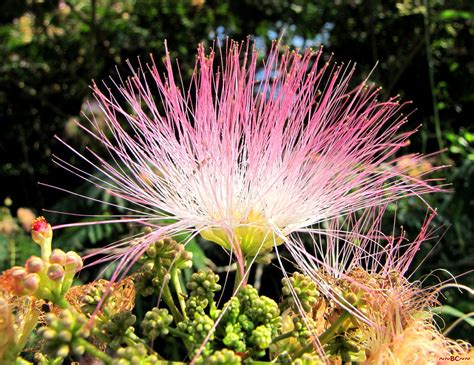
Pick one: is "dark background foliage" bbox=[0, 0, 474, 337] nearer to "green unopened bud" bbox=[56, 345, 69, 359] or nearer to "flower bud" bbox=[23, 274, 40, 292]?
"flower bud" bbox=[23, 274, 40, 292]

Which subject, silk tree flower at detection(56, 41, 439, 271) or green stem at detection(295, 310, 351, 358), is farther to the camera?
silk tree flower at detection(56, 41, 439, 271)

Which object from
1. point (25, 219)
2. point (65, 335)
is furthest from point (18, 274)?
point (25, 219)

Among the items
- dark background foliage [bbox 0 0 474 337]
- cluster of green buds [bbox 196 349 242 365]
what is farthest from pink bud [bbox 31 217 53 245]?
dark background foliage [bbox 0 0 474 337]

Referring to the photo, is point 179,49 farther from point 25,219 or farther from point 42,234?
point 42,234

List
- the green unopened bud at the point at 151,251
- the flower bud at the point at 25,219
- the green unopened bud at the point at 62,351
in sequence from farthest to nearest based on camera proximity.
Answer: the flower bud at the point at 25,219
the green unopened bud at the point at 151,251
the green unopened bud at the point at 62,351

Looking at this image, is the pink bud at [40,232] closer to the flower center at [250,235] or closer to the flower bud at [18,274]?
the flower bud at [18,274]

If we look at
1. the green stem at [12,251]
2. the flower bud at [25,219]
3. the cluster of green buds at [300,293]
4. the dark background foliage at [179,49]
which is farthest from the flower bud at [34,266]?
the dark background foliage at [179,49]

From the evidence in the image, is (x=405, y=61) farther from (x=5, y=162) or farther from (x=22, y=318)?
(x=22, y=318)

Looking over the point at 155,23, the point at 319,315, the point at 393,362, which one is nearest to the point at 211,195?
the point at 319,315
